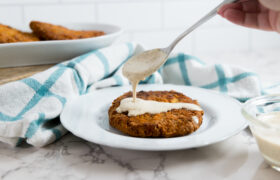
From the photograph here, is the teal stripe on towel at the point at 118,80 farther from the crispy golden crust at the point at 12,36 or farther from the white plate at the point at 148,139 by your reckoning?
the crispy golden crust at the point at 12,36

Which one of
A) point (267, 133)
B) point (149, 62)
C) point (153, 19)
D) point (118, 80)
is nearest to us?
point (267, 133)

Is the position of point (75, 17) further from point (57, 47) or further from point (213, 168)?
point (213, 168)

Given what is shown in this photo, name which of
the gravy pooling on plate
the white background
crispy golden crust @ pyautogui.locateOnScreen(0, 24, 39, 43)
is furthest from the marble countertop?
the white background

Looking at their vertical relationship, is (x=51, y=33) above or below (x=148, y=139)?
above

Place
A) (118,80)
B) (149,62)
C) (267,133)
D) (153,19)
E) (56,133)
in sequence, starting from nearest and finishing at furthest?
(267,133) → (56,133) → (149,62) → (118,80) → (153,19)

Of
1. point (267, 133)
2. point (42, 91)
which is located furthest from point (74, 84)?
point (267, 133)

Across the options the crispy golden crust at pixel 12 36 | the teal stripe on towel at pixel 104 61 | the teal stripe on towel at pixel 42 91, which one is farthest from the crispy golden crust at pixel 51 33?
the teal stripe on towel at pixel 42 91

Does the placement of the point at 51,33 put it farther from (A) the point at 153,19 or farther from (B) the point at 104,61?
(A) the point at 153,19
